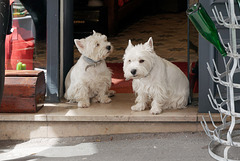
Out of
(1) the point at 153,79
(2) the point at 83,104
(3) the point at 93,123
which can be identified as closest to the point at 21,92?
(2) the point at 83,104

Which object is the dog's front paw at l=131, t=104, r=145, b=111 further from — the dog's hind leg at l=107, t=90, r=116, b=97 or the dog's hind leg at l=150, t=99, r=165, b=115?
the dog's hind leg at l=107, t=90, r=116, b=97

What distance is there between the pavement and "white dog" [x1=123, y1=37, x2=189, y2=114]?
15.0 inches

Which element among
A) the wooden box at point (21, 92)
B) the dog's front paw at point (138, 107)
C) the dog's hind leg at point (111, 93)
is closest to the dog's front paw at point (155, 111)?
the dog's front paw at point (138, 107)

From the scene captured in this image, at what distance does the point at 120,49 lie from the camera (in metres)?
9.31

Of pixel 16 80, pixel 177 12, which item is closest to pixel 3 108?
pixel 16 80

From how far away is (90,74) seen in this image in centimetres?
558

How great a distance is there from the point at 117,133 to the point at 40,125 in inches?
33.1

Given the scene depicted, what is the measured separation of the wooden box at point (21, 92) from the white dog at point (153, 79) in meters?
1.00

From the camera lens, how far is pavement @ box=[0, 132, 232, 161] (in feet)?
14.8

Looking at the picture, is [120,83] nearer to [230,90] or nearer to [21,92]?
[21,92]

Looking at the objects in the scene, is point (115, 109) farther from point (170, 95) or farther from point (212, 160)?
point (212, 160)

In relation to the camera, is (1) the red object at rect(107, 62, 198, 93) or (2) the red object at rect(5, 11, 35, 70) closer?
(2) the red object at rect(5, 11, 35, 70)

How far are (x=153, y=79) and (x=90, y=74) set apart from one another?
823 millimetres

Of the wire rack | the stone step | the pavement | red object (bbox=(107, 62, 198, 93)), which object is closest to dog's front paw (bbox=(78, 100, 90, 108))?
the stone step
